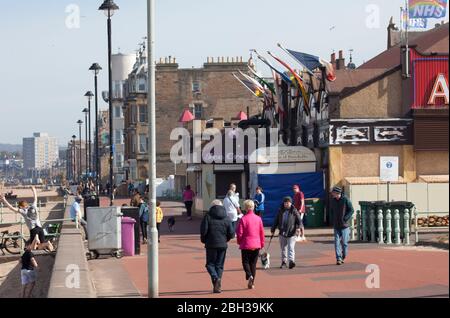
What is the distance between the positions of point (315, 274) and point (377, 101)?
16.5 metres

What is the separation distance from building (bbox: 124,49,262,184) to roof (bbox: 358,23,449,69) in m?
33.3

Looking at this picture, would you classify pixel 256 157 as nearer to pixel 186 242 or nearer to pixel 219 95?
pixel 186 242

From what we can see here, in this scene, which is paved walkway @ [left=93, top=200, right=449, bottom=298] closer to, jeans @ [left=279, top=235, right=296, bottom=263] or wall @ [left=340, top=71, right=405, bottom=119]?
jeans @ [left=279, top=235, right=296, bottom=263]

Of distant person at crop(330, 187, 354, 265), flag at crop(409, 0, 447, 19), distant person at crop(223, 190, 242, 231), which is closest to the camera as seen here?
distant person at crop(330, 187, 354, 265)

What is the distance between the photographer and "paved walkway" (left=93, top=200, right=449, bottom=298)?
14.2 meters

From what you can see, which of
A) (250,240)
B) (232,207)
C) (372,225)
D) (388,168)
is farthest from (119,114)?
(250,240)

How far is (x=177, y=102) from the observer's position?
81.4m

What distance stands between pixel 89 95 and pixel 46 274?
40.3m

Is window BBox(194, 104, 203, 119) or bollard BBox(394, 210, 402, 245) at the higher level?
window BBox(194, 104, 203, 119)

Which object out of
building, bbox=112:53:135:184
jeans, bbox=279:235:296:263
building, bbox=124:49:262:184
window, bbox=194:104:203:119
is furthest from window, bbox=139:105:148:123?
jeans, bbox=279:235:296:263

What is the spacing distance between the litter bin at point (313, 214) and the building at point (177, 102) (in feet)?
158

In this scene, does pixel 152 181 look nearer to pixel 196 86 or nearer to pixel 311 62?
pixel 311 62

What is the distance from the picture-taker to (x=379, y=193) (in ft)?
101
